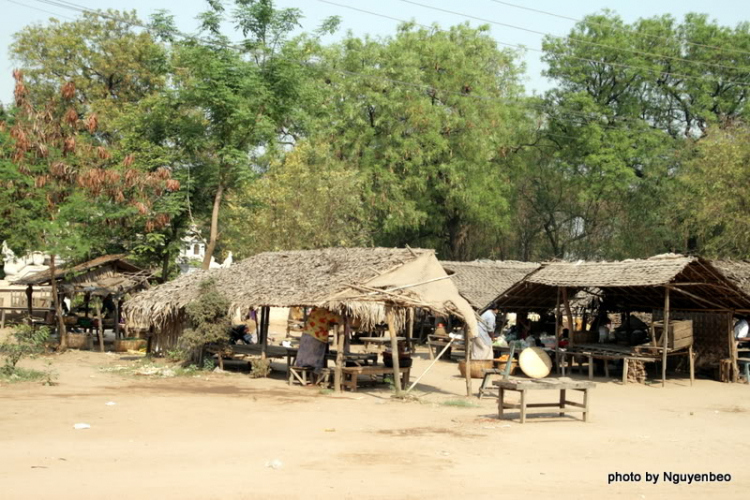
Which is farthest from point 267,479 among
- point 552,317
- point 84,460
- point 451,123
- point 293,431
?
point 451,123

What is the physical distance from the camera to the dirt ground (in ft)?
29.2

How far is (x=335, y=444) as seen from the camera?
11.4 meters

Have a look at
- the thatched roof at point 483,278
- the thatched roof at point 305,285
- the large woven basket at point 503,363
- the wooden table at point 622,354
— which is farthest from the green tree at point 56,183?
the wooden table at point 622,354

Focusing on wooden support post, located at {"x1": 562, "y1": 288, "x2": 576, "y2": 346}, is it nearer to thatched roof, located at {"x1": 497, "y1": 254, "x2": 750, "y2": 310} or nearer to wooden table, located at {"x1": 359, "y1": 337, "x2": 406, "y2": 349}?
thatched roof, located at {"x1": 497, "y1": 254, "x2": 750, "y2": 310}

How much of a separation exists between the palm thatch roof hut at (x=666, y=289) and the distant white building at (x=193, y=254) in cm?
1006

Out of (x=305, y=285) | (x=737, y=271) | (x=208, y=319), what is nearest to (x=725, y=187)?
(x=737, y=271)

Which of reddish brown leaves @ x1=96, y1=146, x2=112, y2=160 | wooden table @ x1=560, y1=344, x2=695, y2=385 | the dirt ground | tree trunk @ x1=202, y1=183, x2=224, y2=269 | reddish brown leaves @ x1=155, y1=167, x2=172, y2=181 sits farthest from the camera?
tree trunk @ x1=202, y1=183, x2=224, y2=269

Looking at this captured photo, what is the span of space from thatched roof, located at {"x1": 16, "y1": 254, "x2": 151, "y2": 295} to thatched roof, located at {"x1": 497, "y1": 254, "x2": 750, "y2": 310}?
1158 centimetres

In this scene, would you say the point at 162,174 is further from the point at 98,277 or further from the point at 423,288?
the point at 423,288

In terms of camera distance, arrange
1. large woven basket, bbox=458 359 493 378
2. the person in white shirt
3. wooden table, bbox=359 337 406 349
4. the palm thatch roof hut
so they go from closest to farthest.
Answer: the palm thatch roof hut < large woven basket, bbox=458 359 493 378 < wooden table, bbox=359 337 406 349 < the person in white shirt

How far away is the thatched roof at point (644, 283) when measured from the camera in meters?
19.5

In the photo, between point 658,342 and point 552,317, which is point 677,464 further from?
point 552,317

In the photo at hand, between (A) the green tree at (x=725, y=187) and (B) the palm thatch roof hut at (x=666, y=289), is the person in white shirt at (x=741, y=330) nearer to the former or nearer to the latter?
(B) the palm thatch roof hut at (x=666, y=289)

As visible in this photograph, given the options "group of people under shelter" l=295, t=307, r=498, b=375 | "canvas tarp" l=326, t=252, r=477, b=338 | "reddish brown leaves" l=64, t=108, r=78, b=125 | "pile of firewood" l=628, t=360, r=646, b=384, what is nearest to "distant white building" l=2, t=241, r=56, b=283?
"reddish brown leaves" l=64, t=108, r=78, b=125
